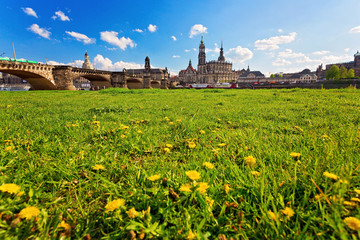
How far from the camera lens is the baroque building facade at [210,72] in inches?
5536

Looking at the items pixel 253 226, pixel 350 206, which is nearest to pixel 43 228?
pixel 253 226

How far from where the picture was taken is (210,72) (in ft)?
463

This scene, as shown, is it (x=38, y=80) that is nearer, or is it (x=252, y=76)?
(x=38, y=80)

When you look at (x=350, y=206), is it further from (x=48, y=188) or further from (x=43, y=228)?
(x=48, y=188)

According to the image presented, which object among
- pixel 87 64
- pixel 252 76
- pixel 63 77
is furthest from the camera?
pixel 87 64

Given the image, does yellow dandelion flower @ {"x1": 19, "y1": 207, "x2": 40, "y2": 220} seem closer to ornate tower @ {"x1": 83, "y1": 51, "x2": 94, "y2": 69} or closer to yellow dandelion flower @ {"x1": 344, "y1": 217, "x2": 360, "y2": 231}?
yellow dandelion flower @ {"x1": 344, "y1": 217, "x2": 360, "y2": 231}

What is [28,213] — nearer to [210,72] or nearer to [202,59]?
[210,72]

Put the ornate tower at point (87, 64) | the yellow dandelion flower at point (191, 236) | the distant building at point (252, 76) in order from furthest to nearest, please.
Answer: the ornate tower at point (87, 64) → the distant building at point (252, 76) → the yellow dandelion flower at point (191, 236)

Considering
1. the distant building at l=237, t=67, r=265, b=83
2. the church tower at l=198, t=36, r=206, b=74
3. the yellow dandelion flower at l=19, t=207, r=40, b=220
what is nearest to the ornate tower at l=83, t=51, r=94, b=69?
the church tower at l=198, t=36, r=206, b=74

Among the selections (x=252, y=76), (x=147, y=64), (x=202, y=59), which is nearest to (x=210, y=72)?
(x=202, y=59)

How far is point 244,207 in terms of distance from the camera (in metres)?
1.06

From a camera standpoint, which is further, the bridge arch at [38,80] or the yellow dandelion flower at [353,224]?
the bridge arch at [38,80]

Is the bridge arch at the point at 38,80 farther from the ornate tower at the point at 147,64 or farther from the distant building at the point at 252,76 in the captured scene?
the distant building at the point at 252,76

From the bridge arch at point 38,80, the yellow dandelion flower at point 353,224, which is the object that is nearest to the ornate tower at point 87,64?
the bridge arch at point 38,80
